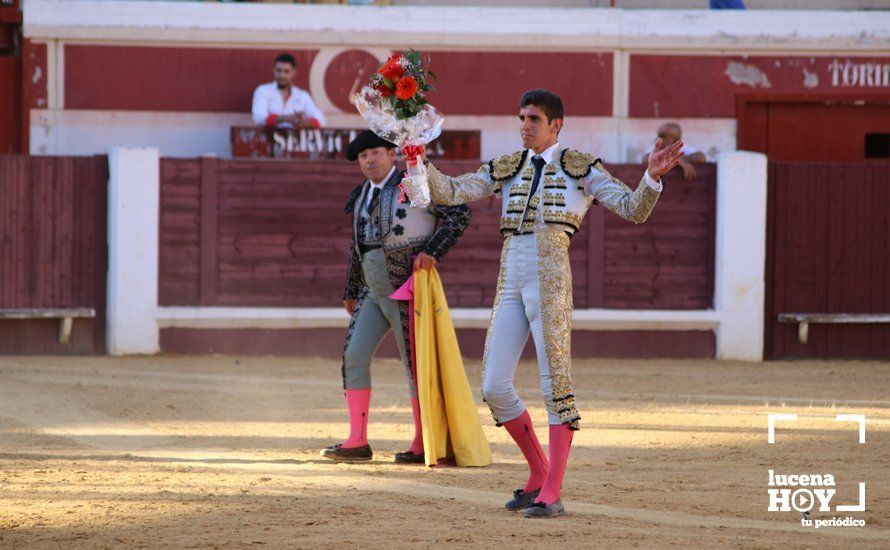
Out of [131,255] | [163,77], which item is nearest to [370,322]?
[131,255]

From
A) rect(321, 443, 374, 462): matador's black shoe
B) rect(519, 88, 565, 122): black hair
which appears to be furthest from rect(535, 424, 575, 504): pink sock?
rect(321, 443, 374, 462): matador's black shoe

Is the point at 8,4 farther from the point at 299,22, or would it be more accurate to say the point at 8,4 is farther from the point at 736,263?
the point at 736,263

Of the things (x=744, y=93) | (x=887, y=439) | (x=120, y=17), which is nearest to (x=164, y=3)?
(x=120, y=17)

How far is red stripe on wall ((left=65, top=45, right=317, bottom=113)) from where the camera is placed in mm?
13164

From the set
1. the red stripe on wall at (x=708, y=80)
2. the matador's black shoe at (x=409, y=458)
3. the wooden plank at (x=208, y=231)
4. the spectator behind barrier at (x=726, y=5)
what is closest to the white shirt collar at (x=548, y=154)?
the matador's black shoe at (x=409, y=458)

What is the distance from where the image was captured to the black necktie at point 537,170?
5383 millimetres

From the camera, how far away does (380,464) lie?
6.57 m

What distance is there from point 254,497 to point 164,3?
8446 mm

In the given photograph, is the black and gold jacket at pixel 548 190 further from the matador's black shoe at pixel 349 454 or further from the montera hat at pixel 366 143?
the matador's black shoe at pixel 349 454

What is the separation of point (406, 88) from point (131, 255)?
648 centimetres

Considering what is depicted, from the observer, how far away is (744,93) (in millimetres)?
13758

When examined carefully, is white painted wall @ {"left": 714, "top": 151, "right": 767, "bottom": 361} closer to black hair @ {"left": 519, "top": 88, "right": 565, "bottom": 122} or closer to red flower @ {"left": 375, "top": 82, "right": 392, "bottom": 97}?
black hair @ {"left": 519, "top": 88, "right": 565, "bottom": 122}

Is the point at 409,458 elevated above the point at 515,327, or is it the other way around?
the point at 515,327

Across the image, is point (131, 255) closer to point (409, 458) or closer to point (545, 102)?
point (409, 458)
